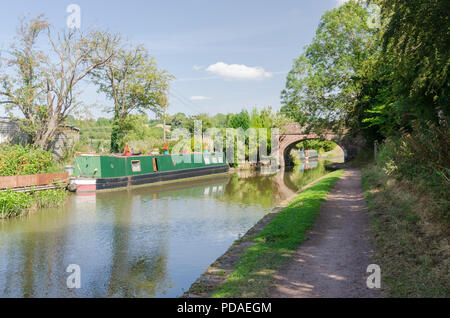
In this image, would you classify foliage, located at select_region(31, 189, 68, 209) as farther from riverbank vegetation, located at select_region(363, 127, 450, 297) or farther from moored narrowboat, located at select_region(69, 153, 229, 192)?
riverbank vegetation, located at select_region(363, 127, 450, 297)

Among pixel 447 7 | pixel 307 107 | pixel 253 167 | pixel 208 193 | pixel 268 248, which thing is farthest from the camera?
pixel 253 167

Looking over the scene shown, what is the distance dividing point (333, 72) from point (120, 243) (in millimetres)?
21403

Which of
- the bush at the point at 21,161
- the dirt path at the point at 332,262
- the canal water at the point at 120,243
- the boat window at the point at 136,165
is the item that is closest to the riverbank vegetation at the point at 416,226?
the dirt path at the point at 332,262

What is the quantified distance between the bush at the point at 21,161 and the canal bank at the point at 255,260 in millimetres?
9996

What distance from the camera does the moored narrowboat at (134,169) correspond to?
18516 mm

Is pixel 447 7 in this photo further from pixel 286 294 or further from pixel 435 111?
pixel 286 294

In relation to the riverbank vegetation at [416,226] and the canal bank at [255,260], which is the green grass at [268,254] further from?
the riverbank vegetation at [416,226]

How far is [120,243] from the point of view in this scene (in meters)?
9.06

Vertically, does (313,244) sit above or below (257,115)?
below

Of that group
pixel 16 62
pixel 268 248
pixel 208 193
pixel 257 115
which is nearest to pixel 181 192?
pixel 208 193

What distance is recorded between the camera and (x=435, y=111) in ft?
30.5

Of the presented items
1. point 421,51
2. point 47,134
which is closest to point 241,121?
point 47,134

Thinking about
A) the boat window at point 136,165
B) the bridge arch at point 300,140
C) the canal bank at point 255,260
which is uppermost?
the bridge arch at point 300,140

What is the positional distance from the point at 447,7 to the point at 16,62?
20565 millimetres
